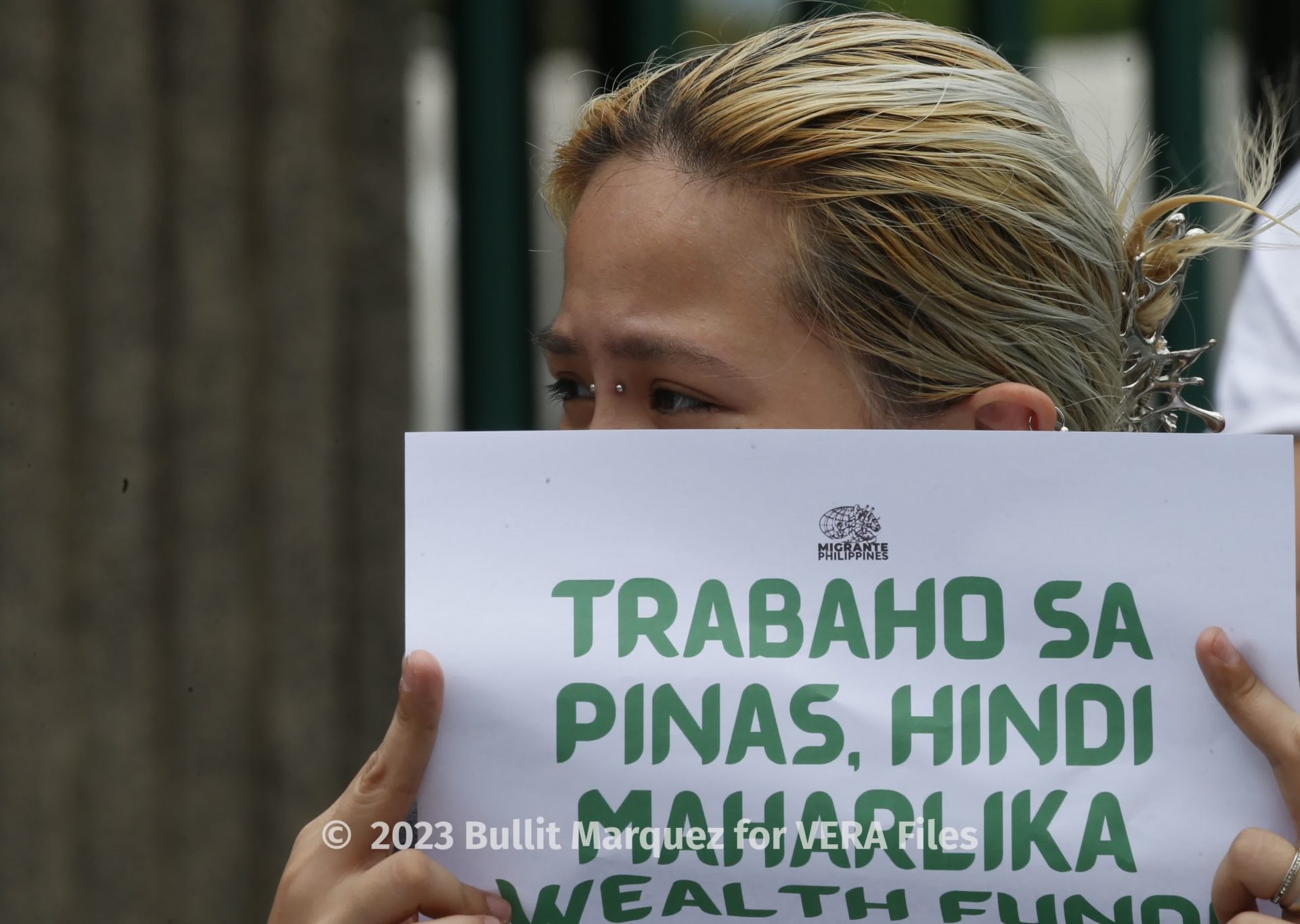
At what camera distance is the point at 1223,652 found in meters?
1.27

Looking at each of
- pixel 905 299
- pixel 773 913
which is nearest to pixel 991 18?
pixel 905 299

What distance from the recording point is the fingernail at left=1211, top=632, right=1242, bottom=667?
1.26m

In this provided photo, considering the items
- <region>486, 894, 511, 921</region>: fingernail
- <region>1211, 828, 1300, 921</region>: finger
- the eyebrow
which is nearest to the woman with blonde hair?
the eyebrow

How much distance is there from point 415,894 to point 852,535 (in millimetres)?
522

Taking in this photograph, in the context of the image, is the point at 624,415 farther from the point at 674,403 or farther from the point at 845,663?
the point at 845,663

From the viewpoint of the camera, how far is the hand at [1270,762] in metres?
1.23

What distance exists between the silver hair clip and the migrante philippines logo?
631 millimetres

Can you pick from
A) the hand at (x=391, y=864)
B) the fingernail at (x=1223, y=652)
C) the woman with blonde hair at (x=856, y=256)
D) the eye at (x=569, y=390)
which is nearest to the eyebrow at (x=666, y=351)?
the woman with blonde hair at (x=856, y=256)

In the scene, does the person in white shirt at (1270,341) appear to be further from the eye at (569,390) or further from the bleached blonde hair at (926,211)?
the eye at (569,390)

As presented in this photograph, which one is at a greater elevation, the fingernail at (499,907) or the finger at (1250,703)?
the finger at (1250,703)

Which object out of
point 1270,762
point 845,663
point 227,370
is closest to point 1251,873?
point 1270,762

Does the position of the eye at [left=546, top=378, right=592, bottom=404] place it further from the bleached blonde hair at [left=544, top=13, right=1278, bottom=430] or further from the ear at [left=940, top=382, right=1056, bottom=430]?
the ear at [left=940, top=382, right=1056, bottom=430]

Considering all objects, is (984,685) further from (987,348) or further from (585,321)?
(585,321)

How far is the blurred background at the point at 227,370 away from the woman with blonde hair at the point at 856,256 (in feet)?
3.60
